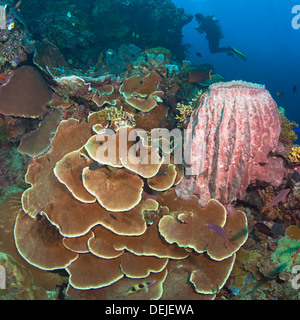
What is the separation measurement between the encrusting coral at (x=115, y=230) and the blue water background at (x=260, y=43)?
134 ft

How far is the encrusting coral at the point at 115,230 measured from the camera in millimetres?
2707

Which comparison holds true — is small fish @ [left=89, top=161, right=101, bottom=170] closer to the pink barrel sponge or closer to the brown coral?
the pink barrel sponge

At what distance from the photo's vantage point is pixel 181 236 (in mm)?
2787

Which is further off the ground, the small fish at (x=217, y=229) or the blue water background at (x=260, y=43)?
the blue water background at (x=260, y=43)

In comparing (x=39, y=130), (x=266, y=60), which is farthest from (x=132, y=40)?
(x=266, y=60)

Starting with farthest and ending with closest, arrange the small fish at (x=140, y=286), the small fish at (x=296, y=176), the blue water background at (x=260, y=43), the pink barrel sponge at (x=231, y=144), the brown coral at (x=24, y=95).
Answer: the blue water background at (x=260, y=43)
the brown coral at (x=24, y=95)
the small fish at (x=296, y=176)
the pink barrel sponge at (x=231, y=144)
the small fish at (x=140, y=286)

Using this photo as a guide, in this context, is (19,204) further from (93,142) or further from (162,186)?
(162,186)

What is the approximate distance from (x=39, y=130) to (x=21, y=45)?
101 inches

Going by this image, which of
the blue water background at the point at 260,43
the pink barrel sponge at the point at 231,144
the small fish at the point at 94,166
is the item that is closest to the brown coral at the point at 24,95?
the small fish at the point at 94,166

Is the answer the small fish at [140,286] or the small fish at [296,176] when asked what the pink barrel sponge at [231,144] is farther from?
the small fish at [140,286]

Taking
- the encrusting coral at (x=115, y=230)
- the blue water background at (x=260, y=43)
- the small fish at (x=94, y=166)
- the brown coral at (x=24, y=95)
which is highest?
the blue water background at (x=260, y=43)

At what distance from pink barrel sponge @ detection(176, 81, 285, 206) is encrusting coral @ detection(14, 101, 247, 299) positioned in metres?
0.35

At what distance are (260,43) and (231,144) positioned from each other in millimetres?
85870
